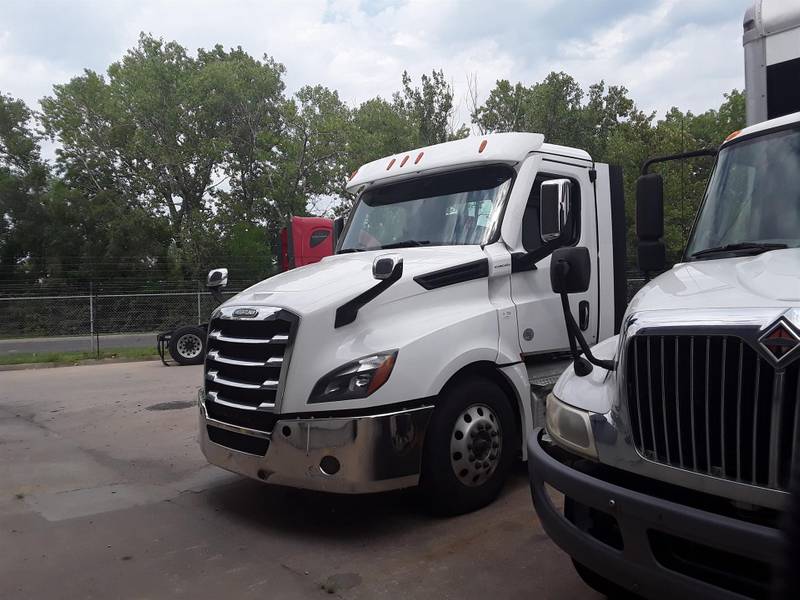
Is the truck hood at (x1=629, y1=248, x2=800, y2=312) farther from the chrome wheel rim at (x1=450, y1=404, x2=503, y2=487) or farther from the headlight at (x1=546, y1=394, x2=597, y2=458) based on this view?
the chrome wheel rim at (x1=450, y1=404, x2=503, y2=487)

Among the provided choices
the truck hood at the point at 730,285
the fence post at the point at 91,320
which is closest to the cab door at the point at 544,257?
the truck hood at the point at 730,285

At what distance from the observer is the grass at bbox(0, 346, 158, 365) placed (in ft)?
51.2

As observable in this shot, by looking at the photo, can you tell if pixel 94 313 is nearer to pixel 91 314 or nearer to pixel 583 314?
pixel 91 314

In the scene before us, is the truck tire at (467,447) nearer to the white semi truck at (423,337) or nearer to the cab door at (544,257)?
the white semi truck at (423,337)

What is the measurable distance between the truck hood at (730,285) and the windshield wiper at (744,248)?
98 mm

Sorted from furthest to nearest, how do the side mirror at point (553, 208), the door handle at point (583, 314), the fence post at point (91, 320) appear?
the fence post at point (91, 320) < the door handle at point (583, 314) < the side mirror at point (553, 208)

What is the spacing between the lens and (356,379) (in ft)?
12.9

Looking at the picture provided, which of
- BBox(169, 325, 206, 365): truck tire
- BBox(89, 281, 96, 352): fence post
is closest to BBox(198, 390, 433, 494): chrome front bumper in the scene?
BBox(169, 325, 206, 365): truck tire

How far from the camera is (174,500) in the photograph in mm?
5078

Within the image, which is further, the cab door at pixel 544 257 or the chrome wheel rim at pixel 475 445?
the cab door at pixel 544 257

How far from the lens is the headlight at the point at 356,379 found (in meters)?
3.91

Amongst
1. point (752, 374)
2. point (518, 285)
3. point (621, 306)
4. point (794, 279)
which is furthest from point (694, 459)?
point (621, 306)

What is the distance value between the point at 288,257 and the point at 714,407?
41.1 ft

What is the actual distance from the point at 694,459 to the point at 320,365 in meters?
2.25
